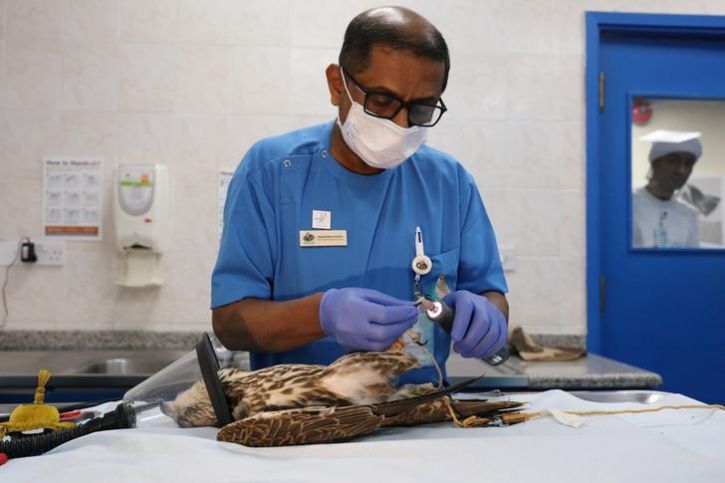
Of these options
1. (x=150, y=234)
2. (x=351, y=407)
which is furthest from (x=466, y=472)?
(x=150, y=234)

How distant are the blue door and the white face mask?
1.76 meters

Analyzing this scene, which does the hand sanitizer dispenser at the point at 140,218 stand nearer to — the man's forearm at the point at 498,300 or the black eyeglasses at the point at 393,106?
the black eyeglasses at the point at 393,106

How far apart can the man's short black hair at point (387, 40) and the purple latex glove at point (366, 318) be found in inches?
19.8

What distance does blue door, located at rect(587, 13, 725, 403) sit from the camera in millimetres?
2973

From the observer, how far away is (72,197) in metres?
2.79

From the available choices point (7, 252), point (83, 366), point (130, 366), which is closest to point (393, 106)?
point (83, 366)

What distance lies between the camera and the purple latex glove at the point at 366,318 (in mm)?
1185

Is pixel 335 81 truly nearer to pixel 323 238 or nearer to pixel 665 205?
pixel 323 238

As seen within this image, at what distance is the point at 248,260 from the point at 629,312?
2.15m

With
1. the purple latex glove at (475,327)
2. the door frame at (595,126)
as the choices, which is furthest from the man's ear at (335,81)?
the door frame at (595,126)

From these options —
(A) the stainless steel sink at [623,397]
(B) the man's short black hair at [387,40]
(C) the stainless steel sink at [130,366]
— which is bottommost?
(C) the stainless steel sink at [130,366]

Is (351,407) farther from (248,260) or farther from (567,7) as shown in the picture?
(567,7)

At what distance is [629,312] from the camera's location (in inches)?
117

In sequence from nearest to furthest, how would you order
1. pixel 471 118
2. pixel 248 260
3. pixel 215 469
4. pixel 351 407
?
pixel 215 469 < pixel 351 407 < pixel 248 260 < pixel 471 118
